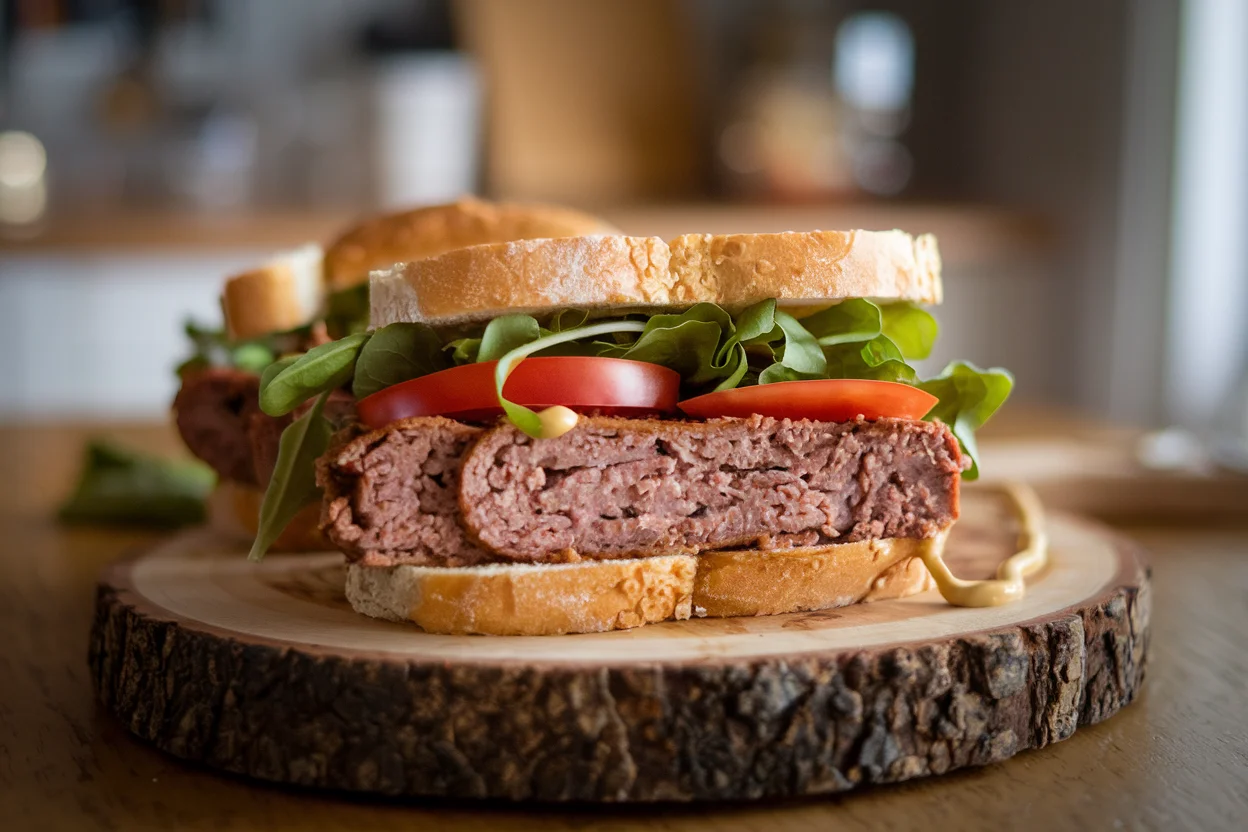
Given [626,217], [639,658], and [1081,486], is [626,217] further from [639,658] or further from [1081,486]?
[639,658]

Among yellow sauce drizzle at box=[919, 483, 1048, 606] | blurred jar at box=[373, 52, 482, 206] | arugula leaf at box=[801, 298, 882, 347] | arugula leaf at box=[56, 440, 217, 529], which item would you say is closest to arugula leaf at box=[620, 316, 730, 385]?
arugula leaf at box=[801, 298, 882, 347]

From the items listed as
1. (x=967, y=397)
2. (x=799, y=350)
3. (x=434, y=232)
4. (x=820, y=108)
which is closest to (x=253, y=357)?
(x=434, y=232)

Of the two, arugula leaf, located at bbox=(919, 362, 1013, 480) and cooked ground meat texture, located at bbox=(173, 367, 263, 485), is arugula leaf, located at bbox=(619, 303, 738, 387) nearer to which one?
arugula leaf, located at bbox=(919, 362, 1013, 480)

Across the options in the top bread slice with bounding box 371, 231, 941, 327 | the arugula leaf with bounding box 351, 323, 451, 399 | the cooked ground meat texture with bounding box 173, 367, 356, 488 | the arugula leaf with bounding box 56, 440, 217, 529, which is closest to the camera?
the top bread slice with bounding box 371, 231, 941, 327

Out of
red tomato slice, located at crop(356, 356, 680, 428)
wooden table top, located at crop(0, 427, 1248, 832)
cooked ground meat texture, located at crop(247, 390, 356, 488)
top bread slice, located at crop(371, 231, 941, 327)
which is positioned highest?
top bread slice, located at crop(371, 231, 941, 327)

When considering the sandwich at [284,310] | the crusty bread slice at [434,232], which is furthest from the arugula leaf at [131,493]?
the crusty bread slice at [434,232]

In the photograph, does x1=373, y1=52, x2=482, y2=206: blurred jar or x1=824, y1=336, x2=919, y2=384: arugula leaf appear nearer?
x1=824, y1=336, x2=919, y2=384: arugula leaf

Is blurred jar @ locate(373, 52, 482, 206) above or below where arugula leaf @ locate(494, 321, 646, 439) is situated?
above

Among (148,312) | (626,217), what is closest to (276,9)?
(148,312)

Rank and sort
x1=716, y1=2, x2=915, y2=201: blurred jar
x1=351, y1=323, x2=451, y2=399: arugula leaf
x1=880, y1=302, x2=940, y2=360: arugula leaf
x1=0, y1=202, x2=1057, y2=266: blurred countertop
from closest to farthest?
x1=351, y1=323, x2=451, y2=399: arugula leaf < x1=880, y1=302, x2=940, y2=360: arugula leaf < x1=0, y1=202, x2=1057, y2=266: blurred countertop < x1=716, y1=2, x2=915, y2=201: blurred jar

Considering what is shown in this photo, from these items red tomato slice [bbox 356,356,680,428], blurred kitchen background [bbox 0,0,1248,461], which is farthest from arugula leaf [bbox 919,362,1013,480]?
blurred kitchen background [bbox 0,0,1248,461]
